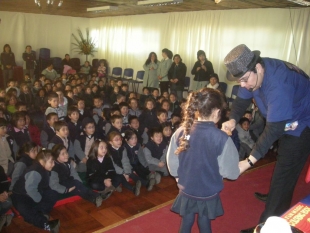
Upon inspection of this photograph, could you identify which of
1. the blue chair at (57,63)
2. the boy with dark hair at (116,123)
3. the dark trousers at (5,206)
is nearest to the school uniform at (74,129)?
the boy with dark hair at (116,123)

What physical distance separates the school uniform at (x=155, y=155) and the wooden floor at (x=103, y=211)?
1.02ft

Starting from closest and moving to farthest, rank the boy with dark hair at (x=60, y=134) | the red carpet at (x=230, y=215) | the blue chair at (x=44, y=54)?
the red carpet at (x=230, y=215) → the boy with dark hair at (x=60, y=134) → the blue chair at (x=44, y=54)

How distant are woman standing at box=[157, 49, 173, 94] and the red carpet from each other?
4977mm

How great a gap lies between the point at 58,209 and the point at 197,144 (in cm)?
199

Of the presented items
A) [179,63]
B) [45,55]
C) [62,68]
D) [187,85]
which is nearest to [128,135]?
[179,63]

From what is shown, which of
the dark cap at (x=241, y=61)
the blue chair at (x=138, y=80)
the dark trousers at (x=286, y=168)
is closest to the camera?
the dark cap at (x=241, y=61)

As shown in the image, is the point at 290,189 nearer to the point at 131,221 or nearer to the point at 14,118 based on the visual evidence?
the point at 131,221

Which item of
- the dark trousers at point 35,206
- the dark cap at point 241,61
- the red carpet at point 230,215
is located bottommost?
the dark trousers at point 35,206

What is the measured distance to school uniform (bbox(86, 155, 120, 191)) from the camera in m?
3.46

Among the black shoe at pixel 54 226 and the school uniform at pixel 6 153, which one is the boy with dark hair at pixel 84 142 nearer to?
the school uniform at pixel 6 153

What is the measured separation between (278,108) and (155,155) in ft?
8.07

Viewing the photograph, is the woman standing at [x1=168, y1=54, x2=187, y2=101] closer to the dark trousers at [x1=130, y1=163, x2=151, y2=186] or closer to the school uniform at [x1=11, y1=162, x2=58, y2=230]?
the dark trousers at [x1=130, y1=163, x2=151, y2=186]

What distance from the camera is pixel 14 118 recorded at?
402cm

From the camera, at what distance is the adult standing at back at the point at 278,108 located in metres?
1.79
